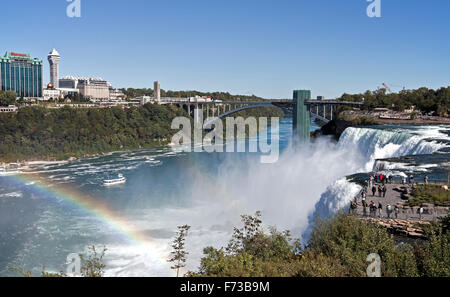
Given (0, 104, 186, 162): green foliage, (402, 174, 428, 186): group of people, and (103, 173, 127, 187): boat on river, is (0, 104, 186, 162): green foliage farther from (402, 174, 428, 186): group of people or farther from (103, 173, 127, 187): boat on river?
(402, 174, 428, 186): group of people

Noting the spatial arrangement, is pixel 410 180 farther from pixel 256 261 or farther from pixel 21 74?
pixel 21 74

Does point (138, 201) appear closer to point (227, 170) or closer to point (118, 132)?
point (227, 170)

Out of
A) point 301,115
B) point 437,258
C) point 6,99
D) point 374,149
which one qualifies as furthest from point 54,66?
point 437,258

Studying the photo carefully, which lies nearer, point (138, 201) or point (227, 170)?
point (138, 201)

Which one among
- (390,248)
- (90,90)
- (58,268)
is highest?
(90,90)

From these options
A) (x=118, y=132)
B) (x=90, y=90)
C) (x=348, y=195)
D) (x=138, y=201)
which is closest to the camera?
(x=348, y=195)
